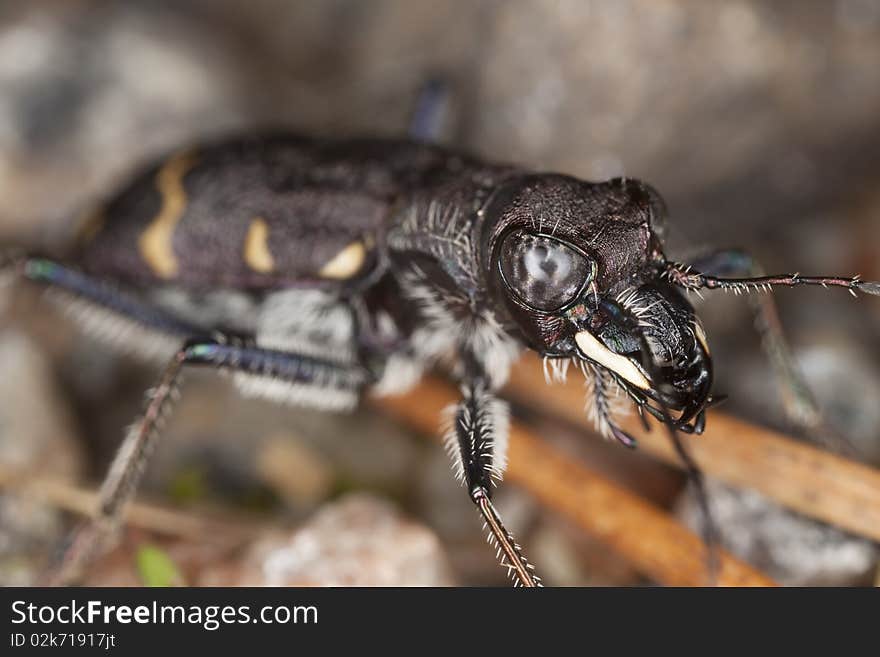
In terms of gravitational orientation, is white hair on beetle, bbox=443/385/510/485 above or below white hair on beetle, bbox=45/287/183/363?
below

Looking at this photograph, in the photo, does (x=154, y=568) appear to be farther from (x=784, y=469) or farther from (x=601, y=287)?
(x=784, y=469)

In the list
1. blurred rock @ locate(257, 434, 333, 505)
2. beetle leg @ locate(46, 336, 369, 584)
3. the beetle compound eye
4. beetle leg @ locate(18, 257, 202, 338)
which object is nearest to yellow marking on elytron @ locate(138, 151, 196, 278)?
beetle leg @ locate(18, 257, 202, 338)

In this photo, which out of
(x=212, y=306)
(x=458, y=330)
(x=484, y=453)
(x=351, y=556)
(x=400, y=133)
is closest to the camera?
(x=484, y=453)

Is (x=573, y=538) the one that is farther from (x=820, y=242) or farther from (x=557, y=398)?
(x=820, y=242)

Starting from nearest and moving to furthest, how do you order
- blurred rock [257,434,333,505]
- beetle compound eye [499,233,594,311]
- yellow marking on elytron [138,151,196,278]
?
beetle compound eye [499,233,594,311] < yellow marking on elytron [138,151,196,278] < blurred rock [257,434,333,505]

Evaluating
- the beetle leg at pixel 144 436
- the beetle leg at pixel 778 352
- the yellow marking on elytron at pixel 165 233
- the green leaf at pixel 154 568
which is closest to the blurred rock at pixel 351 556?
the green leaf at pixel 154 568

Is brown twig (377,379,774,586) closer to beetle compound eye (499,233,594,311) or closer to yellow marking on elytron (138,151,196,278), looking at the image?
beetle compound eye (499,233,594,311)

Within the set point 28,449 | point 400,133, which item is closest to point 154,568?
point 28,449
